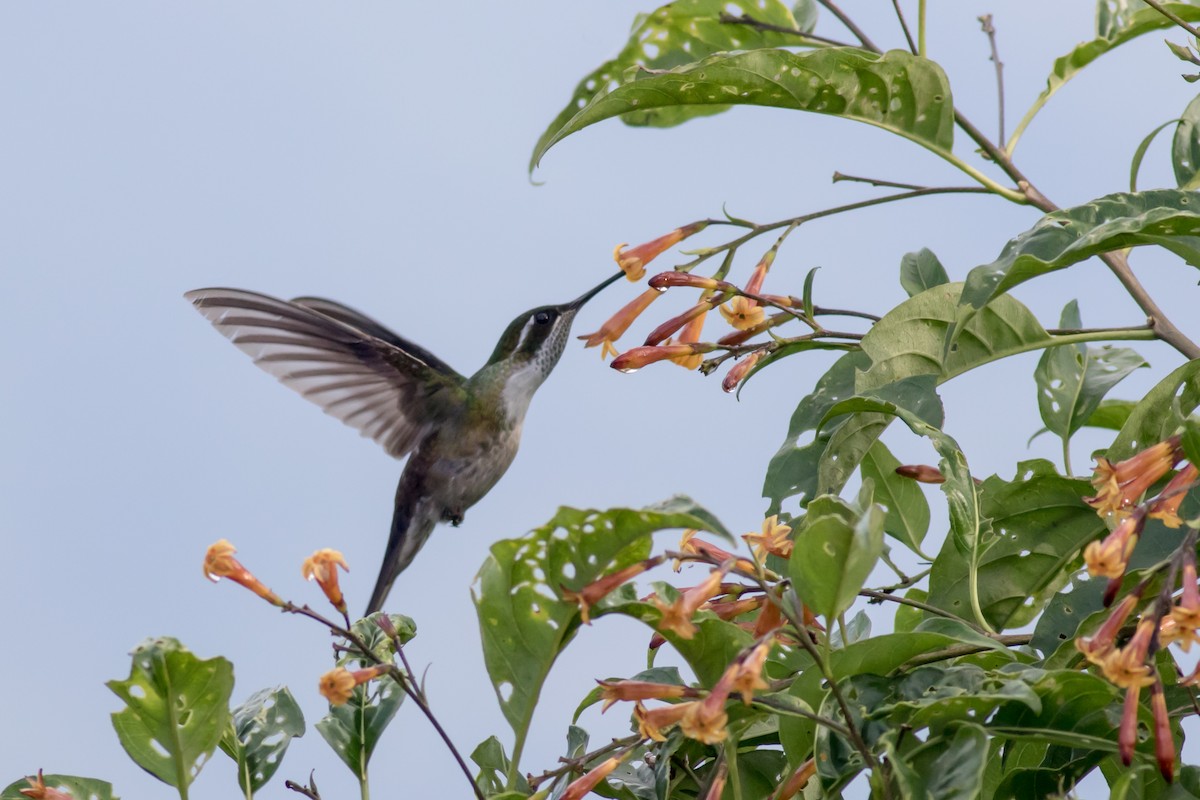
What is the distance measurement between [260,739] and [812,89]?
5.42 ft

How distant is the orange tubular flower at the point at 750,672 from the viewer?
1.88 meters

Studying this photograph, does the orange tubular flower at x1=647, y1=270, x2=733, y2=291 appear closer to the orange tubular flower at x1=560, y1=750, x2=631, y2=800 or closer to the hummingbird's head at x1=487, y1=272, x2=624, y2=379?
the orange tubular flower at x1=560, y1=750, x2=631, y2=800

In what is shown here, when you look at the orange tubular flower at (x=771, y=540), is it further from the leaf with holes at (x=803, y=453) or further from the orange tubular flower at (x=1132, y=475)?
the orange tubular flower at (x=1132, y=475)

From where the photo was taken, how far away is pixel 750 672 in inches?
74.2

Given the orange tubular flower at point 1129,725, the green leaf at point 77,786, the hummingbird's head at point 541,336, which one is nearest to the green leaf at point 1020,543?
the orange tubular flower at point 1129,725

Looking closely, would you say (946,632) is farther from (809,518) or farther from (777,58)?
(777,58)

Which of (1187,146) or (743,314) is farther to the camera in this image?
(743,314)

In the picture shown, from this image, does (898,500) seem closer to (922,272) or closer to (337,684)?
(922,272)

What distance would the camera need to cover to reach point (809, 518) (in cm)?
203

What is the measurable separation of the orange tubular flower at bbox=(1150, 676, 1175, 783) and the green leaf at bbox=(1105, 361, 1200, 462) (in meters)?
0.52

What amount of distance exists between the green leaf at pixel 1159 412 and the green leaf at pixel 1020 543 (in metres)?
0.12

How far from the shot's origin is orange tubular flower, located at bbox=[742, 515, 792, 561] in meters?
2.29

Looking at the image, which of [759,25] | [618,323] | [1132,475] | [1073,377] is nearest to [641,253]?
[618,323]

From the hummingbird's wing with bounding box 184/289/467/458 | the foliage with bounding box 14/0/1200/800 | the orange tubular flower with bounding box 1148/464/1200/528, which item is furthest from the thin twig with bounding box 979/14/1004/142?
the hummingbird's wing with bounding box 184/289/467/458
